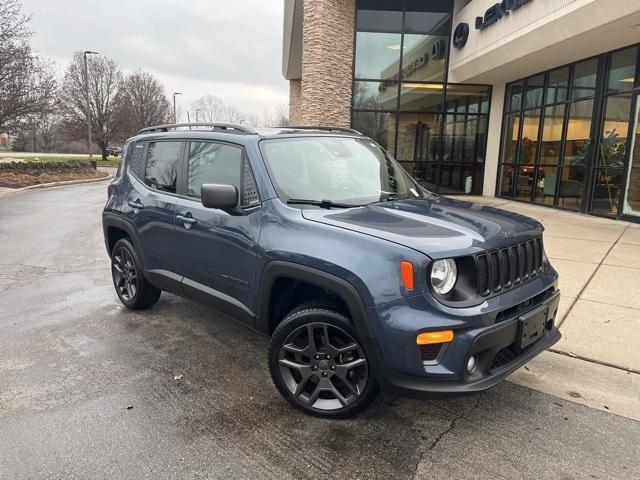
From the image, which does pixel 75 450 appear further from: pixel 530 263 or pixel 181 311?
pixel 530 263

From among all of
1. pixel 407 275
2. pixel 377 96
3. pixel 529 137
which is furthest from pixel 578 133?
pixel 407 275

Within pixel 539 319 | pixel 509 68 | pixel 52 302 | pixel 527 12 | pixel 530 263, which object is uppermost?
pixel 527 12

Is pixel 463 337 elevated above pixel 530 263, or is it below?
below

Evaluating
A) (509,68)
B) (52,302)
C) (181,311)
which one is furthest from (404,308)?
(509,68)

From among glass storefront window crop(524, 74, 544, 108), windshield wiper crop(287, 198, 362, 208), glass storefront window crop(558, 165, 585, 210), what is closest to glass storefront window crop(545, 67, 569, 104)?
glass storefront window crop(524, 74, 544, 108)

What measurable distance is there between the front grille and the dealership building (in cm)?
937

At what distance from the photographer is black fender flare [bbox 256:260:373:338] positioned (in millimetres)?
2684

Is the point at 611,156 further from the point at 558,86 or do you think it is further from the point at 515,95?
the point at 515,95

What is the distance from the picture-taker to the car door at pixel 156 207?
13.7ft

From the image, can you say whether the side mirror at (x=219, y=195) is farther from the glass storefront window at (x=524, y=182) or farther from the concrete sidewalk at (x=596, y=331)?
the glass storefront window at (x=524, y=182)

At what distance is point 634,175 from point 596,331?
7.63 meters

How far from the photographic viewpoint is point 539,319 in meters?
2.96

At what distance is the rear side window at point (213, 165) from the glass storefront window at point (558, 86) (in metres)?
11.5

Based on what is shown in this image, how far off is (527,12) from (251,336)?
1068 centimetres
